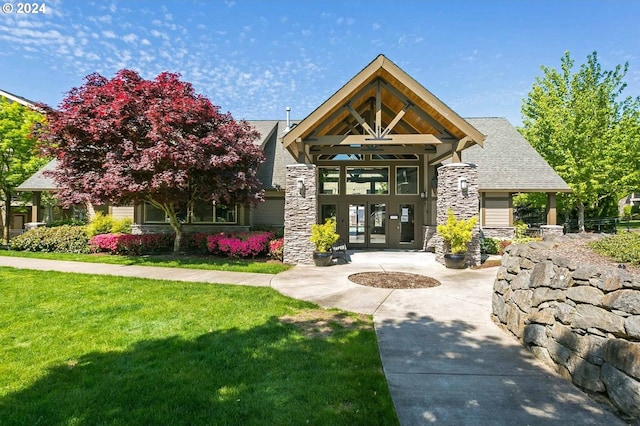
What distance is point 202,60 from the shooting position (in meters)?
12.1

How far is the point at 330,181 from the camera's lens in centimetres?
1562

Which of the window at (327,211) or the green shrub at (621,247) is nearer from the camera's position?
the green shrub at (621,247)

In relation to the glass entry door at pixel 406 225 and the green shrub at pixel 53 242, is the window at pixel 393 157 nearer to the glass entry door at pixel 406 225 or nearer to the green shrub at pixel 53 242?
the glass entry door at pixel 406 225

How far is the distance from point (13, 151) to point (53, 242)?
251 inches

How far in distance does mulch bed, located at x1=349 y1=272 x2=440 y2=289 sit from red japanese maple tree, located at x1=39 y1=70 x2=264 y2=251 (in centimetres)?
517

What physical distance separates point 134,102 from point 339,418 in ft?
36.0

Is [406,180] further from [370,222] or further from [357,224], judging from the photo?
[357,224]

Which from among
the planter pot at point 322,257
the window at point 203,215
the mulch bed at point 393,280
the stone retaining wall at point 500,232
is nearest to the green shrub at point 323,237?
the planter pot at point 322,257

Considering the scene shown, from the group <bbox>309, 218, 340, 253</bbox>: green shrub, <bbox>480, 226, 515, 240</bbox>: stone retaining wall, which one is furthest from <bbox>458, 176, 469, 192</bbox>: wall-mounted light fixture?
<bbox>480, 226, 515, 240</bbox>: stone retaining wall

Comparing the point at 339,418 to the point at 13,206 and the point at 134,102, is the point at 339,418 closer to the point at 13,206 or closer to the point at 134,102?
the point at 134,102

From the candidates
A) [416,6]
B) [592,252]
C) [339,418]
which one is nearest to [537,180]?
[416,6]

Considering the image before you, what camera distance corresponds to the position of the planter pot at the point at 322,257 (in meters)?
10.7

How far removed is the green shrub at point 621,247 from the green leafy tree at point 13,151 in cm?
2097

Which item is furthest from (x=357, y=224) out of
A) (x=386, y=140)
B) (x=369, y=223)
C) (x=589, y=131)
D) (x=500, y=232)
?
(x=589, y=131)
